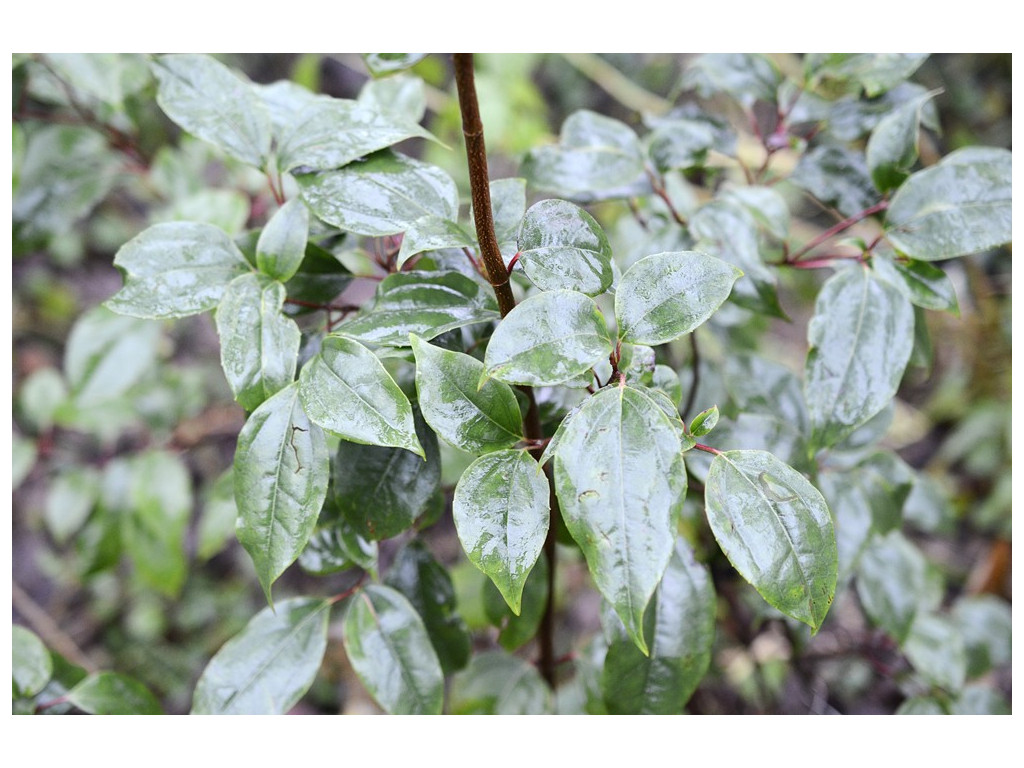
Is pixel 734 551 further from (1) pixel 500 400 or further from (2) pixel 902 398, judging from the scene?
(2) pixel 902 398

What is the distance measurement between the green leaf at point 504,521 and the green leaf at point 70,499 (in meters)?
0.90

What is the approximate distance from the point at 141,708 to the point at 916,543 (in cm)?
150

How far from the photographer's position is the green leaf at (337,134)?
0.58 metres

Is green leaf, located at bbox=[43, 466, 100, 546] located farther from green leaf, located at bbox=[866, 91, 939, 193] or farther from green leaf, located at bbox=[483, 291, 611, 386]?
green leaf, located at bbox=[866, 91, 939, 193]

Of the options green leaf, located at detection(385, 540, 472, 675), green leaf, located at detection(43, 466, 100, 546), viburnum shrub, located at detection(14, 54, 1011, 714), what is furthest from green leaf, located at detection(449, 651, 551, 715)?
green leaf, located at detection(43, 466, 100, 546)

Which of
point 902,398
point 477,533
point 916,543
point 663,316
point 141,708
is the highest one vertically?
point 663,316

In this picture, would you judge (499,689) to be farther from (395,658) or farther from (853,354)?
(853,354)

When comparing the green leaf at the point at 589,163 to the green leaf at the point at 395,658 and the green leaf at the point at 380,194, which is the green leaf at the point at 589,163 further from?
the green leaf at the point at 395,658

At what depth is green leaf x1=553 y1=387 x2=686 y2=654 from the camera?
41cm

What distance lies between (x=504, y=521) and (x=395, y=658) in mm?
236

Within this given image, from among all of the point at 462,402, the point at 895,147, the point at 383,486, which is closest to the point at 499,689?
the point at 383,486


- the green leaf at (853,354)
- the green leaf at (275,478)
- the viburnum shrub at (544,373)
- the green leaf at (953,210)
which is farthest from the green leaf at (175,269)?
the green leaf at (953,210)

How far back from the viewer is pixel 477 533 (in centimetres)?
47

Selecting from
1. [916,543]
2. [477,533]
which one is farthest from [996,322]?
[477,533]
